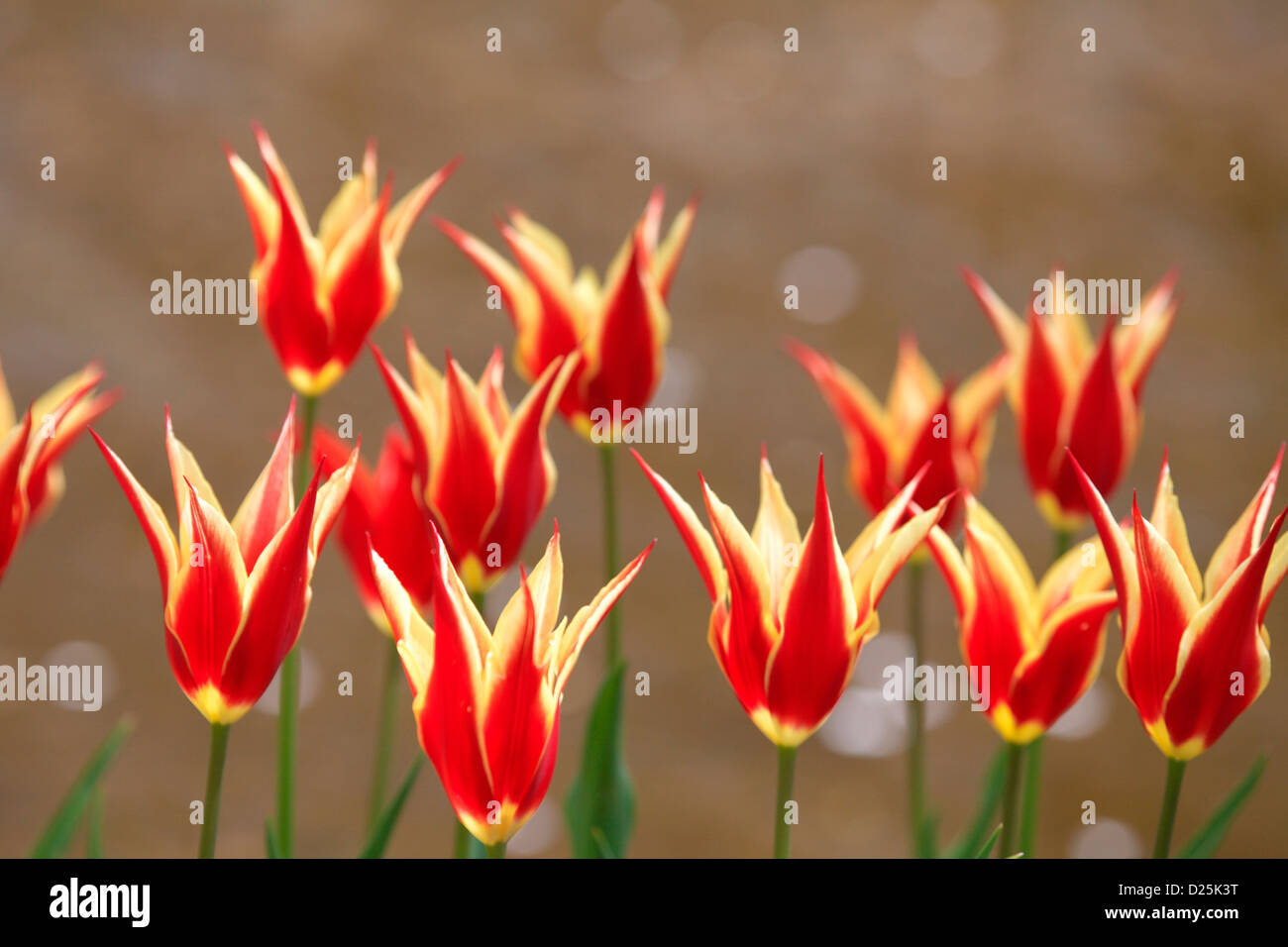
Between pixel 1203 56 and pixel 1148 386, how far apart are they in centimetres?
34

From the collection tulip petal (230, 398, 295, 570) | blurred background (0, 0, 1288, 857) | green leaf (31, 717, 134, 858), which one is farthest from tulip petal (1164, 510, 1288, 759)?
blurred background (0, 0, 1288, 857)

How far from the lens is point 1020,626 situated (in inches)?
12.9

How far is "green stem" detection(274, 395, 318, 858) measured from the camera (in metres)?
0.39

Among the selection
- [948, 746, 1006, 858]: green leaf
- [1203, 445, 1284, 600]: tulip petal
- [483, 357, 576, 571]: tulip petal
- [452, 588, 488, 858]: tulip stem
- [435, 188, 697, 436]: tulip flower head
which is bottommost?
[948, 746, 1006, 858]: green leaf

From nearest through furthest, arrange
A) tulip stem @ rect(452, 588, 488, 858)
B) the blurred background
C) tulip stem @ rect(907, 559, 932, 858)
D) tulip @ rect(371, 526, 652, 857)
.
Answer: tulip @ rect(371, 526, 652, 857) → tulip stem @ rect(452, 588, 488, 858) → tulip stem @ rect(907, 559, 932, 858) → the blurred background

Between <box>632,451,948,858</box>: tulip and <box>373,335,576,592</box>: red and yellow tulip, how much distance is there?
2.6 inches

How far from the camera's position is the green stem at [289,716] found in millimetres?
395

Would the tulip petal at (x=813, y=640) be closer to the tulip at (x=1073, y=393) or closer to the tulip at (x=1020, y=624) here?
the tulip at (x=1020, y=624)

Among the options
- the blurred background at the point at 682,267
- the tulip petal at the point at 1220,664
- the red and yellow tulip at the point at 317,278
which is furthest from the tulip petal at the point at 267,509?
the blurred background at the point at 682,267

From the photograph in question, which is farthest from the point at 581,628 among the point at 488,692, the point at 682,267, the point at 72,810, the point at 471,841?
the point at 682,267

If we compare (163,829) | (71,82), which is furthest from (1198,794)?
(71,82)

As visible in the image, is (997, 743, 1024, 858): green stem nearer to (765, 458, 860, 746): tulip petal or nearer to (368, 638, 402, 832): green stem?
(765, 458, 860, 746): tulip petal

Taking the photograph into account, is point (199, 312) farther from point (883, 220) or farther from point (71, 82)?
point (883, 220)
